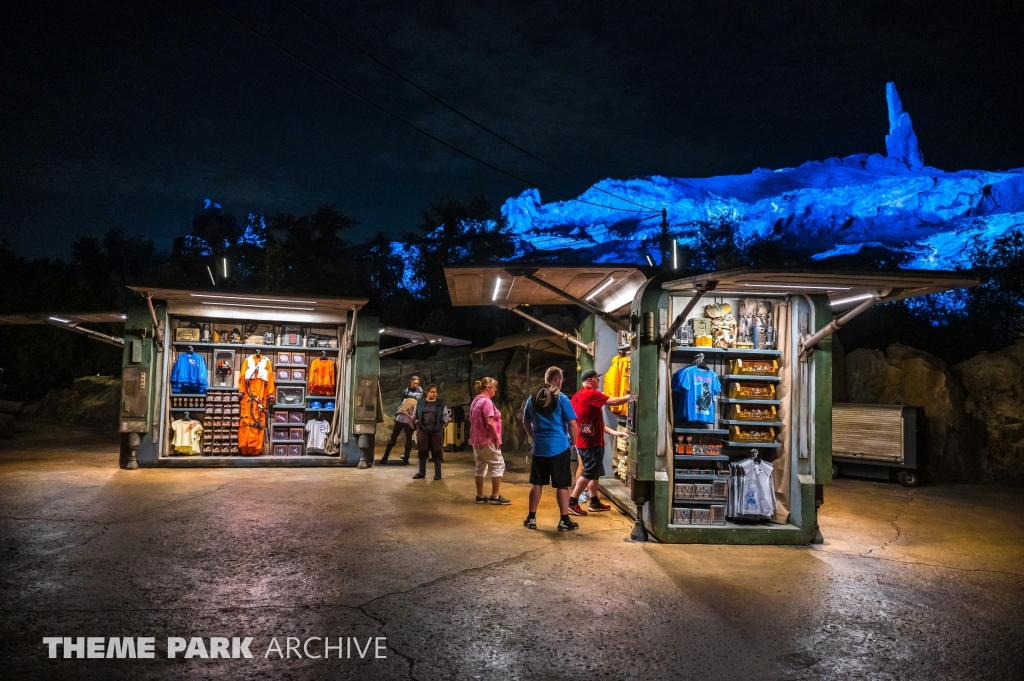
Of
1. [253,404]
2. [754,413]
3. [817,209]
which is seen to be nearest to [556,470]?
[754,413]

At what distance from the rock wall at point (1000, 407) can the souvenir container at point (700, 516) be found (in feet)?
31.5

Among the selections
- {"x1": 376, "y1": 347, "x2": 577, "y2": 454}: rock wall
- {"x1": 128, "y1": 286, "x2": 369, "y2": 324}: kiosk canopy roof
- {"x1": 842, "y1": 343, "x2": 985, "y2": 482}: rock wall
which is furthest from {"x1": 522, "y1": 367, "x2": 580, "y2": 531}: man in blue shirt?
{"x1": 376, "y1": 347, "x2": 577, "y2": 454}: rock wall

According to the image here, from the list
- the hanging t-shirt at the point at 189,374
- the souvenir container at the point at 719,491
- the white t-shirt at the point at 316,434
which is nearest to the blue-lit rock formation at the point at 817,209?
the white t-shirt at the point at 316,434

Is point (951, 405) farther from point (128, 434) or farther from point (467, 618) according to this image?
point (128, 434)

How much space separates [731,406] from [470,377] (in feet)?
40.5

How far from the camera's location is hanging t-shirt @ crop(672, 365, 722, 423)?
7746 mm

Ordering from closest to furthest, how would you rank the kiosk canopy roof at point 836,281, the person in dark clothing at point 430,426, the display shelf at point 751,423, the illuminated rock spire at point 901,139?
the kiosk canopy roof at point 836,281
the display shelf at point 751,423
the person in dark clothing at point 430,426
the illuminated rock spire at point 901,139

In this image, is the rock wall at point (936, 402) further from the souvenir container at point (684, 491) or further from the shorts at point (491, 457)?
the shorts at point (491, 457)

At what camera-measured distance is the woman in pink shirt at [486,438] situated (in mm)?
9227

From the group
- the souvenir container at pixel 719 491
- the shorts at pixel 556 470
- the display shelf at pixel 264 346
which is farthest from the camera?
the display shelf at pixel 264 346

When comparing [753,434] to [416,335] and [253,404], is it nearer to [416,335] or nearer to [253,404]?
[416,335]

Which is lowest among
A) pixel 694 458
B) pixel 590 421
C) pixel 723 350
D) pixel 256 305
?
pixel 694 458

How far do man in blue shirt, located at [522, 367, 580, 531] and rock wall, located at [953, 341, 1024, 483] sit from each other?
425 inches

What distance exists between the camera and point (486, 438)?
9273 mm
